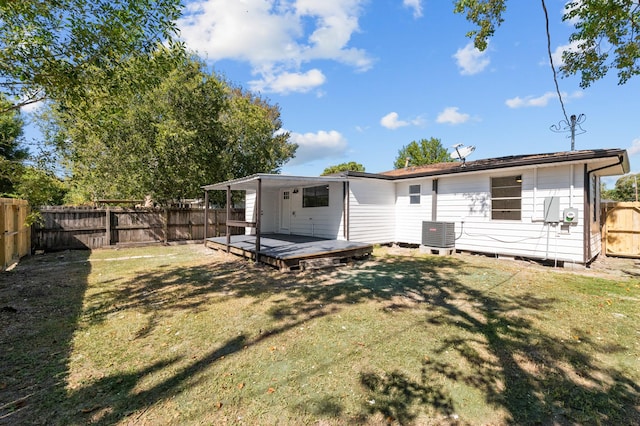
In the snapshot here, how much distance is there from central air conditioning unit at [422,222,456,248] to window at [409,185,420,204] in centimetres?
137

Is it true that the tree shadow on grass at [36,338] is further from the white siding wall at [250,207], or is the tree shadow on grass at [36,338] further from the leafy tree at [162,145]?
the white siding wall at [250,207]

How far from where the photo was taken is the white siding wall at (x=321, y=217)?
35.3ft

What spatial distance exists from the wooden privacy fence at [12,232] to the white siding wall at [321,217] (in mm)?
8548

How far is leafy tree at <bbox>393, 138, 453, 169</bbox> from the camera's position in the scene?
37.6m

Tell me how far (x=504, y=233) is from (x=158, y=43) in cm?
967

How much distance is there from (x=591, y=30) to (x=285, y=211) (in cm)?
1129

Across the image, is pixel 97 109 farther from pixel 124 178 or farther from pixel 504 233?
pixel 504 233

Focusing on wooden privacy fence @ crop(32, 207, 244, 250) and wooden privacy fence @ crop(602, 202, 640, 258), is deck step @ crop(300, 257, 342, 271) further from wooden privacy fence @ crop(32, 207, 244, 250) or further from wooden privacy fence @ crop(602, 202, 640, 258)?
wooden privacy fence @ crop(602, 202, 640, 258)

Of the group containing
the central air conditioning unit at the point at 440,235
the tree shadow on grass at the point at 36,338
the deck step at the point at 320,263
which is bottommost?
the tree shadow on grass at the point at 36,338

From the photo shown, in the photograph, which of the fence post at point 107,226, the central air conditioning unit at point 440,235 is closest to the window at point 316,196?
the central air conditioning unit at point 440,235

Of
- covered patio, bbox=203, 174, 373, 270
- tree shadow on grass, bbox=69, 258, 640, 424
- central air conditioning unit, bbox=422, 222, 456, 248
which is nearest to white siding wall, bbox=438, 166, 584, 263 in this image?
central air conditioning unit, bbox=422, 222, 456, 248

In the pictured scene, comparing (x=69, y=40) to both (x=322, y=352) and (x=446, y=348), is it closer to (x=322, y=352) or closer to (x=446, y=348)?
(x=322, y=352)

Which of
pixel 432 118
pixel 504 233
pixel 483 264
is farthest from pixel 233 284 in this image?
pixel 432 118

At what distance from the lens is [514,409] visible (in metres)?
2.38
